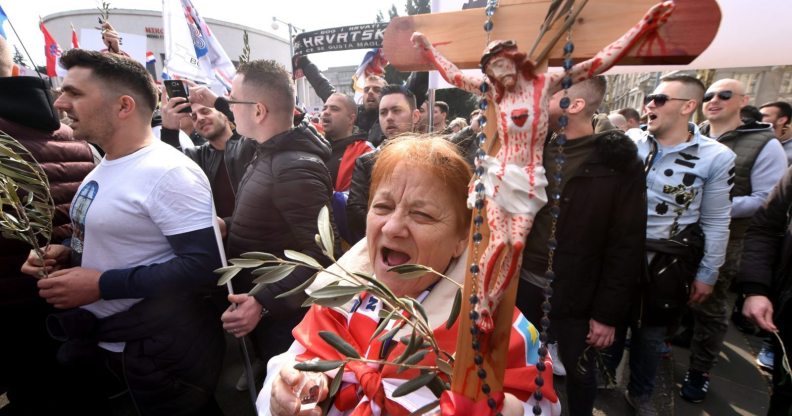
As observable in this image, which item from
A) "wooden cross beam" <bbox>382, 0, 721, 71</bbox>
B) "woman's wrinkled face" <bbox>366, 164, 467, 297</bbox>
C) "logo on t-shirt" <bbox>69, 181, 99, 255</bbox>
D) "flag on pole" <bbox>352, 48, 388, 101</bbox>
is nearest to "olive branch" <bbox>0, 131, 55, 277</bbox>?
"logo on t-shirt" <bbox>69, 181, 99, 255</bbox>

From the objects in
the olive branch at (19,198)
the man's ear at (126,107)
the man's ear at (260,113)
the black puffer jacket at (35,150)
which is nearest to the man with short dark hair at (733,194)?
the man's ear at (260,113)

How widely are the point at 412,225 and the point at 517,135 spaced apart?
0.56m

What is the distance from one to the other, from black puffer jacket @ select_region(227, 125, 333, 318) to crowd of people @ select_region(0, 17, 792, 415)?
0.04 ft

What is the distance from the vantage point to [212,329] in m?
2.05

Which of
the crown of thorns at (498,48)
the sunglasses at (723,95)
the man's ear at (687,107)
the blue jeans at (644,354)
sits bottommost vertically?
the blue jeans at (644,354)

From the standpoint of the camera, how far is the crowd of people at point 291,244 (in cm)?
124

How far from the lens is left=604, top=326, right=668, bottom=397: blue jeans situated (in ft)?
8.17

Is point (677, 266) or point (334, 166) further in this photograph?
point (334, 166)

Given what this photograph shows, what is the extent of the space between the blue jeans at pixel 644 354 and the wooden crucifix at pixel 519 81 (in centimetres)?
216

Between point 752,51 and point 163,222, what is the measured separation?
8.01ft

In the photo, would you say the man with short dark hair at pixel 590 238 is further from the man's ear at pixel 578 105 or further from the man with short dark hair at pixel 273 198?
the man with short dark hair at pixel 273 198

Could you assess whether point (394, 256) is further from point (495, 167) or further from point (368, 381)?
point (495, 167)

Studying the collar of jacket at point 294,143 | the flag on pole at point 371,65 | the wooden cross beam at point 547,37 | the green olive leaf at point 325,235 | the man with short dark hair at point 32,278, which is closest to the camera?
the wooden cross beam at point 547,37

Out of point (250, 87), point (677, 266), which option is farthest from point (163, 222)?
point (677, 266)
